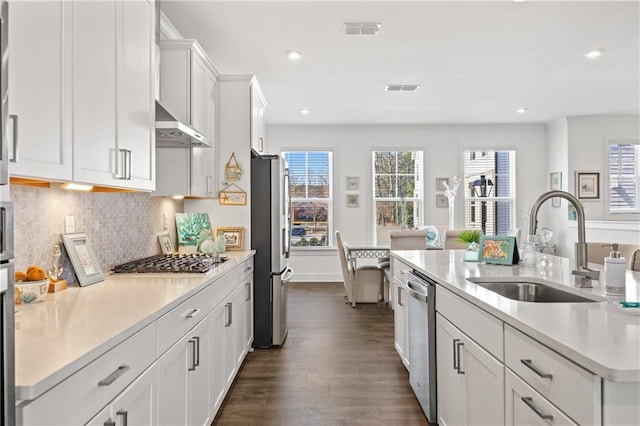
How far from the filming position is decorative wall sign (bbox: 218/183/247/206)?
13.8 feet

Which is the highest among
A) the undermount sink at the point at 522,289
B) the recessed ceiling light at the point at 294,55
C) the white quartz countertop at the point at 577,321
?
the recessed ceiling light at the point at 294,55

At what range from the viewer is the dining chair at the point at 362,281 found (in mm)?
6121

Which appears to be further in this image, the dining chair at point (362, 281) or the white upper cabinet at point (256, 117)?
the dining chair at point (362, 281)

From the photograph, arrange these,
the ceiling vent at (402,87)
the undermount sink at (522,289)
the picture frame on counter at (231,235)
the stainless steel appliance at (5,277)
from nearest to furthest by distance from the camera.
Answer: the stainless steel appliance at (5,277), the undermount sink at (522,289), the picture frame on counter at (231,235), the ceiling vent at (402,87)

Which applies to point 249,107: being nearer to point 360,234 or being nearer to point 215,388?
point 215,388

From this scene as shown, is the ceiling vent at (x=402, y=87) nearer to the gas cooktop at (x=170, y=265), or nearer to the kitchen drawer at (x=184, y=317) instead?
the gas cooktop at (x=170, y=265)

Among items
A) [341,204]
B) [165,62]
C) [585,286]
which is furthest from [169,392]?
[341,204]

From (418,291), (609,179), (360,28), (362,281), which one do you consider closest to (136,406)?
(418,291)

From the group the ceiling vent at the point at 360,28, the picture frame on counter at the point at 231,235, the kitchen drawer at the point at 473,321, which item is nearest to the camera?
the kitchen drawer at the point at 473,321

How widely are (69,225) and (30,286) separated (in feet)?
1.90

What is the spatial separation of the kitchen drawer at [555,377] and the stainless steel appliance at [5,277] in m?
1.24

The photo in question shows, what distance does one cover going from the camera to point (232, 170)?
4199 millimetres

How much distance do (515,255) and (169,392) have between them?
208 cm

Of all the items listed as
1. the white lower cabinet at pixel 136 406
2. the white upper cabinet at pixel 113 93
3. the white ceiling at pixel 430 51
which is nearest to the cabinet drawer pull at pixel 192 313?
the white lower cabinet at pixel 136 406
